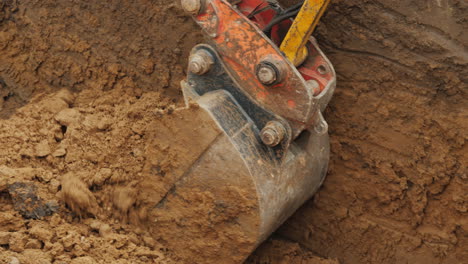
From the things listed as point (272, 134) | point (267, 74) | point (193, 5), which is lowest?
point (272, 134)

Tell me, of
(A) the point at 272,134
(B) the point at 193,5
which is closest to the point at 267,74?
(A) the point at 272,134

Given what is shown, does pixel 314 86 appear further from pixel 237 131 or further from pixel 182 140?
pixel 182 140

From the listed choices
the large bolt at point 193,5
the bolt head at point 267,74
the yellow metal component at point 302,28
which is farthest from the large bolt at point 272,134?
the large bolt at point 193,5

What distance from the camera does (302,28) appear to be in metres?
2.45

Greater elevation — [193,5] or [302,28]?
[193,5]

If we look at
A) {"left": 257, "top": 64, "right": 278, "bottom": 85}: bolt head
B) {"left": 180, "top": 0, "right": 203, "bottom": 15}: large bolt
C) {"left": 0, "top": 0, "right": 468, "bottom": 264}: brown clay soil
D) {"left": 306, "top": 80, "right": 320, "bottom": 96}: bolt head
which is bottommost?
{"left": 0, "top": 0, "right": 468, "bottom": 264}: brown clay soil

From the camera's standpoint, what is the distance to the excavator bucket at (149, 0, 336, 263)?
2.40 m

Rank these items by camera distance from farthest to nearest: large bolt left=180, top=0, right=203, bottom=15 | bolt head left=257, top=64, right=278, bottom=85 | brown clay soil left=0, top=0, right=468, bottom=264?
brown clay soil left=0, top=0, right=468, bottom=264 → large bolt left=180, top=0, right=203, bottom=15 → bolt head left=257, top=64, right=278, bottom=85

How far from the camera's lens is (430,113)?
2.81 metres

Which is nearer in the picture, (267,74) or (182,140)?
(267,74)

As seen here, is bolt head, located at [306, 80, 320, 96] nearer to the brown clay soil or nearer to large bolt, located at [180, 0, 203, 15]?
the brown clay soil

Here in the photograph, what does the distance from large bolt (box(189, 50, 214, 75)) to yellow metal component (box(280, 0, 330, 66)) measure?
33 cm

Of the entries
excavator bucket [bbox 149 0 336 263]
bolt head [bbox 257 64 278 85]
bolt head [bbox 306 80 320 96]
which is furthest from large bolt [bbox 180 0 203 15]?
bolt head [bbox 306 80 320 96]

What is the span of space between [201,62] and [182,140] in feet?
1.18
